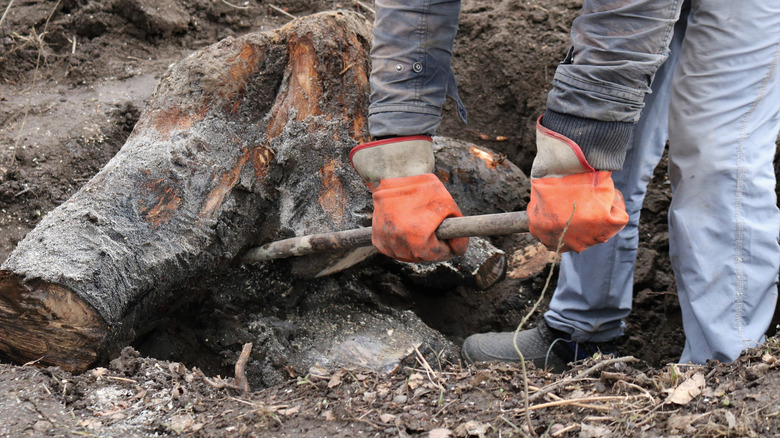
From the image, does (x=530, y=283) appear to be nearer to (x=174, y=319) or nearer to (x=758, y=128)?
(x=758, y=128)

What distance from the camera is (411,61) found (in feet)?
7.46

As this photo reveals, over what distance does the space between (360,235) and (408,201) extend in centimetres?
29

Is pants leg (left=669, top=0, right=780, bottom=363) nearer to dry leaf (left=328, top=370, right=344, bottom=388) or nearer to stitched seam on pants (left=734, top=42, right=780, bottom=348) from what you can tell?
stitched seam on pants (left=734, top=42, right=780, bottom=348)

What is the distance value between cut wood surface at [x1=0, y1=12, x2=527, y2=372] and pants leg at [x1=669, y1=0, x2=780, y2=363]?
1233 millimetres

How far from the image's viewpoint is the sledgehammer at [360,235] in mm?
2105

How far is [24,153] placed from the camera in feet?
10.6

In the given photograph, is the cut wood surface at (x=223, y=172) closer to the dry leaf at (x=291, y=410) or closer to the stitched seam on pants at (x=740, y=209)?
the dry leaf at (x=291, y=410)

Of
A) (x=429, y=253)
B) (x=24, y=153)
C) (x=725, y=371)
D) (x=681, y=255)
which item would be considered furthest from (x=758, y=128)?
(x=24, y=153)

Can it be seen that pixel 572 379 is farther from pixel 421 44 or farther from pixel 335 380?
pixel 421 44

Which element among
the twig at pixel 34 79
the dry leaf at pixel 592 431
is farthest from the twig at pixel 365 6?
the dry leaf at pixel 592 431

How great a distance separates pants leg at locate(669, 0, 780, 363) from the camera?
217 centimetres

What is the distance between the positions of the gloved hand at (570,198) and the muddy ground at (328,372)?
0.40 m

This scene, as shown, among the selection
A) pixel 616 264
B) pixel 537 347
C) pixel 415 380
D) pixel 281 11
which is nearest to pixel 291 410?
pixel 415 380

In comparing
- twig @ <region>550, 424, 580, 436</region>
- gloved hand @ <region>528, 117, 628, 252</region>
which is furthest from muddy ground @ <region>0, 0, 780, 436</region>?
gloved hand @ <region>528, 117, 628, 252</region>
